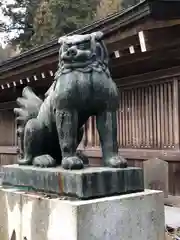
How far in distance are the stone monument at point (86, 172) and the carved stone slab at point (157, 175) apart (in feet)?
11.8

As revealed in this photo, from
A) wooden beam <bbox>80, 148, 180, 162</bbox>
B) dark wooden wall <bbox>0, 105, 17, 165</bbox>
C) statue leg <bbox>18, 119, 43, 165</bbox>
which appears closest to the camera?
statue leg <bbox>18, 119, 43, 165</bbox>

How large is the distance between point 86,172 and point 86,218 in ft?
0.94

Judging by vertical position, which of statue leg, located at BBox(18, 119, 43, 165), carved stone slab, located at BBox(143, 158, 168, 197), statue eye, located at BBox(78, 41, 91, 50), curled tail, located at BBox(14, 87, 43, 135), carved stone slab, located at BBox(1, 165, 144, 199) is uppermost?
statue eye, located at BBox(78, 41, 91, 50)

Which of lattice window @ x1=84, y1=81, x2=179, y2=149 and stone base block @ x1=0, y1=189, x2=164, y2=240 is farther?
lattice window @ x1=84, y1=81, x2=179, y2=149

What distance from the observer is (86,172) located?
89.9 inches

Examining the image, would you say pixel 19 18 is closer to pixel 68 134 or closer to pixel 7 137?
pixel 7 137

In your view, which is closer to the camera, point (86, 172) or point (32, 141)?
point (86, 172)

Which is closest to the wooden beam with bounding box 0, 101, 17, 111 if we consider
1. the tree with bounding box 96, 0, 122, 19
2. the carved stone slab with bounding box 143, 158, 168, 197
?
the carved stone slab with bounding box 143, 158, 168, 197

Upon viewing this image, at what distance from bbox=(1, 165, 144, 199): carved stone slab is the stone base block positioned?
6 centimetres

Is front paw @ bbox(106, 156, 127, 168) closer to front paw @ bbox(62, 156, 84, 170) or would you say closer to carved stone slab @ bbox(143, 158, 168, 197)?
front paw @ bbox(62, 156, 84, 170)

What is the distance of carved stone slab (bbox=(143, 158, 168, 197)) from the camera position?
6.11 meters

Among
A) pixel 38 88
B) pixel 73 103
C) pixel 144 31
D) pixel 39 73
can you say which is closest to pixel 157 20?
pixel 144 31

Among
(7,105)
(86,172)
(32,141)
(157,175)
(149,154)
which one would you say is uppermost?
(7,105)

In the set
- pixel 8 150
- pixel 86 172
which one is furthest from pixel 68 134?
pixel 8 150
